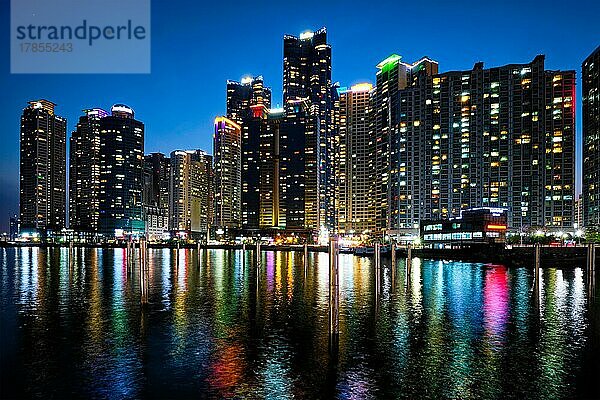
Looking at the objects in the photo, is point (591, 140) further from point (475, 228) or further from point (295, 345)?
point (295, 345)

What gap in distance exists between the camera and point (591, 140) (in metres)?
152

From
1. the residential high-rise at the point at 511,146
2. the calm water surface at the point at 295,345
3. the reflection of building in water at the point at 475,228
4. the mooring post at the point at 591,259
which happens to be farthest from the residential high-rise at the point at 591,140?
the calm water surface at the point at 295,345

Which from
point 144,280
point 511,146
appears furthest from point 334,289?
point 511,146

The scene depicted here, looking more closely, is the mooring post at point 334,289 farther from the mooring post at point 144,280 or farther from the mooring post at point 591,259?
the mooring post at point 591,259

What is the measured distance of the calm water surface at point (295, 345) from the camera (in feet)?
69.8

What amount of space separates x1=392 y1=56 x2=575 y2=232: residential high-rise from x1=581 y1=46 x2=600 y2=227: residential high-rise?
24.3 metres

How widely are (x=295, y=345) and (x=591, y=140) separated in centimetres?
15799

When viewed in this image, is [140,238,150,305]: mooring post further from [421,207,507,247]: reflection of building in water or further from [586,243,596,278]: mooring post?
[421,207,507,247]: reflection of building in water

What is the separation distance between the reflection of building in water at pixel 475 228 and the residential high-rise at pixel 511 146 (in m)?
35.3

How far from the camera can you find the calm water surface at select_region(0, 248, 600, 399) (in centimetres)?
2128

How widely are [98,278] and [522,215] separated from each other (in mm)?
167002

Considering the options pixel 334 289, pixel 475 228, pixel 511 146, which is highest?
pixel 511 146

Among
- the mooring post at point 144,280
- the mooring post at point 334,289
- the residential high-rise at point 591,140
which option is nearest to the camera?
the mooring post at point 334,289

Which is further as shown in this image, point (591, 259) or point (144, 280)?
point (591, 259)
